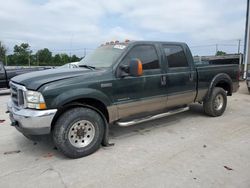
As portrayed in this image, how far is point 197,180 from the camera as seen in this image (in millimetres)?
3180

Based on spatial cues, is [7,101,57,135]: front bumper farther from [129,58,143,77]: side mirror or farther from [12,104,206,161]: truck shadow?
[129,58,143,77]: side mirror

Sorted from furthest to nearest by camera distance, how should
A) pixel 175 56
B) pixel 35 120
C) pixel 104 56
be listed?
pixel 175 56 < pixel 104 56 < pixel 35 120

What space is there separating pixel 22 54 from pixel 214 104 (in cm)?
4449

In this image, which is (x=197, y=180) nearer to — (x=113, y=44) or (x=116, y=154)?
(x=116, y=154)

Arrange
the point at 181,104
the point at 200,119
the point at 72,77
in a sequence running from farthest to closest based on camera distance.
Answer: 1. the point at 200,119
2. the point at 181,104
3. the point at 72,77

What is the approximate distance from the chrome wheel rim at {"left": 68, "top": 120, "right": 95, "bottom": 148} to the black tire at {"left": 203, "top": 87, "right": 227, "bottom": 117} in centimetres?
345

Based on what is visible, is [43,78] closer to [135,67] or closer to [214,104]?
[135,67]

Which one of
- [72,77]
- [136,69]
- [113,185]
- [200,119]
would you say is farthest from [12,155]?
[200,119]

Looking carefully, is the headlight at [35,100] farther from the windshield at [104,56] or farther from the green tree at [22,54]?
the green tree at [22,54]

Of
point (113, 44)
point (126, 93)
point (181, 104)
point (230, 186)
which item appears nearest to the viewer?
point (230, 186)

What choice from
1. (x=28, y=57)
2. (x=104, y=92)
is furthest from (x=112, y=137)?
(x=28, y=57)

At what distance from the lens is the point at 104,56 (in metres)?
4.84

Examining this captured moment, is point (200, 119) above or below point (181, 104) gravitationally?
below

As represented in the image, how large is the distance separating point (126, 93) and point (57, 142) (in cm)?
Result: 148
